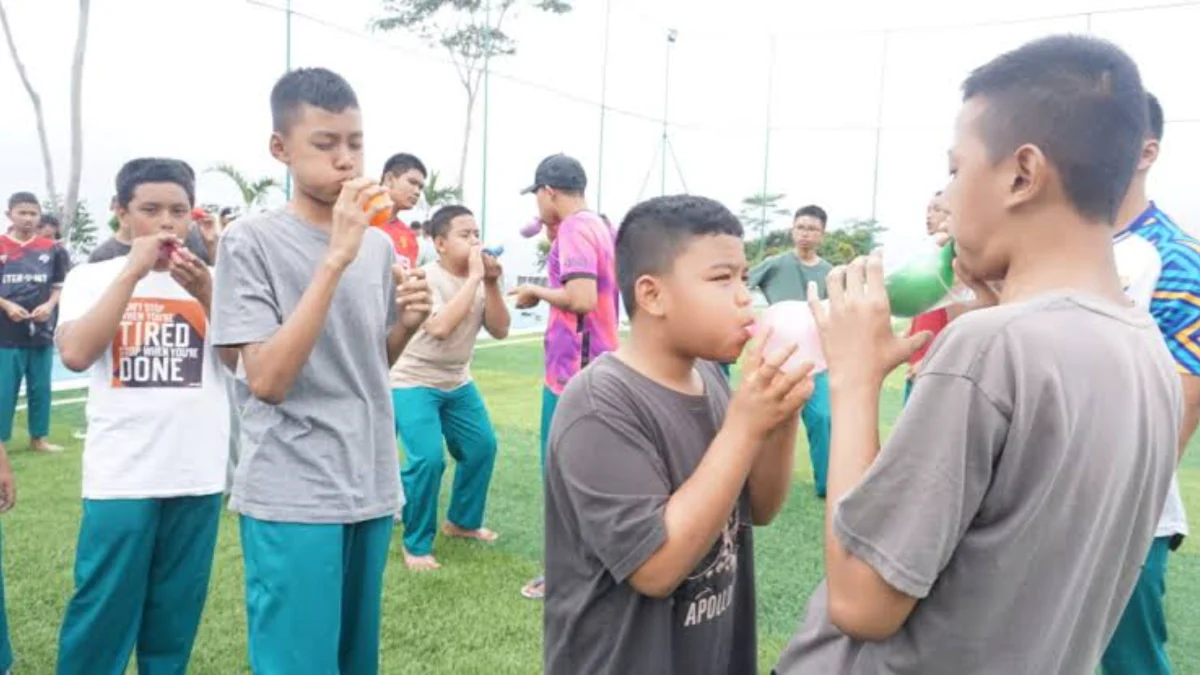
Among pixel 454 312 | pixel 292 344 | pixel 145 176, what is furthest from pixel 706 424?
pixel 454 312

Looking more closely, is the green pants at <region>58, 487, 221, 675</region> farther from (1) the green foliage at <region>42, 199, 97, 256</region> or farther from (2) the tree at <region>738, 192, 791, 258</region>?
(2) the tree at <region>738, 192, 791, 258</region>

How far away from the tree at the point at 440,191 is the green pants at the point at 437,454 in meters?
11.8

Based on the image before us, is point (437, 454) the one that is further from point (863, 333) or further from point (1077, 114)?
point (1077, 114)

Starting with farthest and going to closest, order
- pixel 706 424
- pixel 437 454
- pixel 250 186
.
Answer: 1. pixel 250 186
2. pixel 437 454
3. pixel 706 424

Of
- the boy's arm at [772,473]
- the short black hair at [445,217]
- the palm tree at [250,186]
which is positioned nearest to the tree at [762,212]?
the palm tree at [250,186]

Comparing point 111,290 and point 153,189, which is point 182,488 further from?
point 153,189

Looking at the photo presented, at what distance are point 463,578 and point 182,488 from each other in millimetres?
1932

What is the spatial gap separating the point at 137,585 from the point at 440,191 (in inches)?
559

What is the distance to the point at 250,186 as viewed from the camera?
13.2 meters

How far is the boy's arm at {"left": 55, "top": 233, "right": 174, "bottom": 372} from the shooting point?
8.71ft

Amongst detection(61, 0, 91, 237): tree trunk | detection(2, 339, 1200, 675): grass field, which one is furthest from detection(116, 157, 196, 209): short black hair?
detection(61, 0, 91, 237): tree trunk

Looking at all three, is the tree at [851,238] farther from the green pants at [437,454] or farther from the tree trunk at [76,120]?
the green pants at [437,454]

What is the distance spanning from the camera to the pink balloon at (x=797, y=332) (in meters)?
1.62

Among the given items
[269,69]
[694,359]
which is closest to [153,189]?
[694,359]
